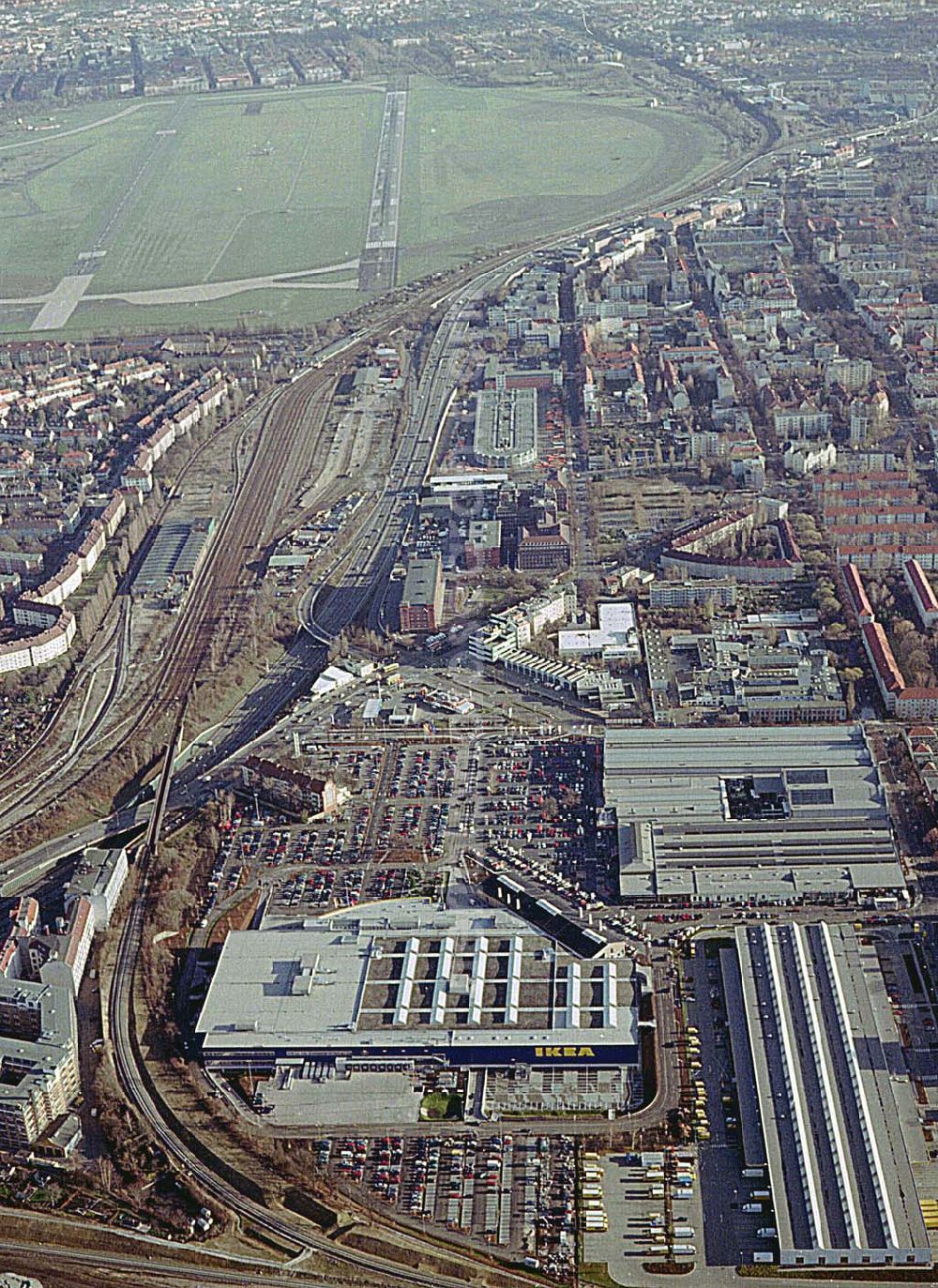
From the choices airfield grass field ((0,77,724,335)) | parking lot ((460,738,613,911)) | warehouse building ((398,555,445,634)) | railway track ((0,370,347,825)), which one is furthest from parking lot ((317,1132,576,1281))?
airfield grass field ((0,77,724,335))

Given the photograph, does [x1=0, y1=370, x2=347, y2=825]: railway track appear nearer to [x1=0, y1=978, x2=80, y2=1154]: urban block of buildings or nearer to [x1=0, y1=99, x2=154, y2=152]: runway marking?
[x1=0, y1=978, x2=80, y2=1154]: urban block of buildings

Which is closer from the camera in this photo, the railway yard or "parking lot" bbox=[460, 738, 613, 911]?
the railway yard

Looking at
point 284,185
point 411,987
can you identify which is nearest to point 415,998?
point 411,987

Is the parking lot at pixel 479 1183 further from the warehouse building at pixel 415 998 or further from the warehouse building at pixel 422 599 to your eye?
the warehouse building at pixel 422 599

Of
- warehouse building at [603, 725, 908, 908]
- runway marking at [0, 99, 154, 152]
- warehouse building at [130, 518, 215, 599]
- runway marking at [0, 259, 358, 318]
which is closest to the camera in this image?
warehouse building at [603, 725, 908, 908]

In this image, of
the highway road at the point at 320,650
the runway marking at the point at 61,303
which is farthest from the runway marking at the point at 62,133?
the highway road at the point at 320,650

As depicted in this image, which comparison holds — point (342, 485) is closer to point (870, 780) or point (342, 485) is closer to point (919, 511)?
point (919, 511)

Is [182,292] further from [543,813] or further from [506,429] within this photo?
[543,813]

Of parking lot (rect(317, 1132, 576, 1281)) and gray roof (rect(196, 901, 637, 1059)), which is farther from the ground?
gray roof (rect(196, 901, 637, 1059))

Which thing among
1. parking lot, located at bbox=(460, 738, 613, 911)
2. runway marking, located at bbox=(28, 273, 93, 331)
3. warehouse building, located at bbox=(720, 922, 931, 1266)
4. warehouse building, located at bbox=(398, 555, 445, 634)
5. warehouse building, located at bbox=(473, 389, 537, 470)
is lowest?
warehouse building, located at bbox=(720, 922, 931, 1266)
